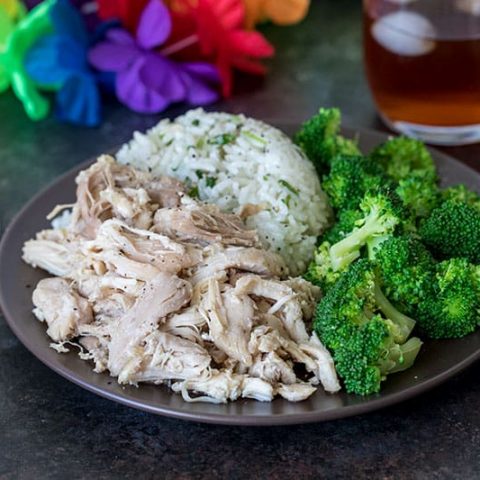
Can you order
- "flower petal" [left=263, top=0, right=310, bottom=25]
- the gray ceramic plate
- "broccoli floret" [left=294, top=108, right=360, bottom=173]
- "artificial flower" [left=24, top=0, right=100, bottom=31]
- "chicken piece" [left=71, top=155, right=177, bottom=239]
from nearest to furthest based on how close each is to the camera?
1. the gray ceramic plate
2. "chicken piece" [left=71, top=155, right=177, bottom=239]
3. "broccoli floret" [left=294, top=108, right=360, bottom=173]
4. "artificial flower" [left=24, top=0, right=100, bottom=31]
5. "flower petal" [left=263, top=0, right=310, bottom=25]

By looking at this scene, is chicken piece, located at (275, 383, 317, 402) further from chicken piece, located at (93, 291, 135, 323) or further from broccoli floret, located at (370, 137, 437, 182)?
broccoli floret, located at (370, 137, 437, 182)

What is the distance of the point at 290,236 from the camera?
211 centimetres

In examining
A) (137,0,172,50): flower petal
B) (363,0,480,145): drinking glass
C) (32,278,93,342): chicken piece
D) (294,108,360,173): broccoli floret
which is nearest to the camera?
(32,278,93,342): chicken piece

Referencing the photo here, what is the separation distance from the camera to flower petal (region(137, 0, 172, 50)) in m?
2.98

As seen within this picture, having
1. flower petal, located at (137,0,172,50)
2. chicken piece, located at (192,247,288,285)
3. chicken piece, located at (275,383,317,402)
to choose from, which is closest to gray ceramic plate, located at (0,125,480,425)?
chicken piece, located at (275,383,317,402)

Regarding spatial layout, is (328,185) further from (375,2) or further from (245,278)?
(375,2)

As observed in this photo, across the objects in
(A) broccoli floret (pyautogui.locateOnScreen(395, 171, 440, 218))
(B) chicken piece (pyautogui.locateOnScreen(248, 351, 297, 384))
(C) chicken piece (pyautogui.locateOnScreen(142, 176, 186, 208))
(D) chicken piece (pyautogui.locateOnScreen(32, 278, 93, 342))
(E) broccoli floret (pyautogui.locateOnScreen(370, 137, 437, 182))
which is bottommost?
(E) broccoli floret (pyautogui.locateOnScreen(370, 137, 437, 182))

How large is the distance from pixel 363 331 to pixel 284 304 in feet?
0.52

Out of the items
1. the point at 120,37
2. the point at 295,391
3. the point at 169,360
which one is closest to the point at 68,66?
the point at 120,37

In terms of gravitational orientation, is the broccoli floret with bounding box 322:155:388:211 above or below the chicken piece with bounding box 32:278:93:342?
below

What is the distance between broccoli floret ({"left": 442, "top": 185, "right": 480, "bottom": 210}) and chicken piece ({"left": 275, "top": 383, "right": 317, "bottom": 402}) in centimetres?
65

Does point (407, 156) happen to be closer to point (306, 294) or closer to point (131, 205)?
point (306, 294)

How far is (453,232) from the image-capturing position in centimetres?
202

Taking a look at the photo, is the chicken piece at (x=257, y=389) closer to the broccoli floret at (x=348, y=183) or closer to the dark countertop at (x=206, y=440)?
the dark countertop at (x=206, y=440)
